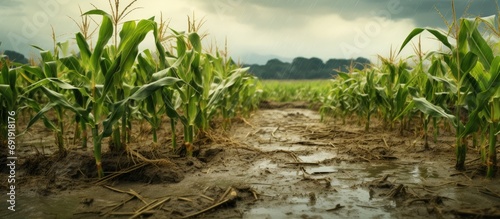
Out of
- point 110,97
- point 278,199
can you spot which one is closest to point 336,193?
point 278,199

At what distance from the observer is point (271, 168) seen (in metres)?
3.29

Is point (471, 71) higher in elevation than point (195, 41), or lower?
lower

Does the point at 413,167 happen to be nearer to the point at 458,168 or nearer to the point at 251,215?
the point at 458,168

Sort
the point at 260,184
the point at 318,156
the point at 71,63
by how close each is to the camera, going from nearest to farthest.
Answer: the point at 260,184 < the point at 71,63 < the point at 318,156

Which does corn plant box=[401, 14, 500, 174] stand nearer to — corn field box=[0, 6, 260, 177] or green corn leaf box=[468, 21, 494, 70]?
green corn leaf box=[468, 21, 494, 70]

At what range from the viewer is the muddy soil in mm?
2162

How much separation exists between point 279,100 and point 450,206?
1293 cm

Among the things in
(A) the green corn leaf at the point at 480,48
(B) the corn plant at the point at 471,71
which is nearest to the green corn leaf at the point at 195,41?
(B) the corn plant at the point at 471,71

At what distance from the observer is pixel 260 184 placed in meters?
2.75

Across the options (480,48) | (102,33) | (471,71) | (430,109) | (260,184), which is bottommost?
(260,184)

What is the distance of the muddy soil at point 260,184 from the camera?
2.16m

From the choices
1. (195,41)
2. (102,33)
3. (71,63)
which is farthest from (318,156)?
(71,63)

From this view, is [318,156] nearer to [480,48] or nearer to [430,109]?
[430,109]

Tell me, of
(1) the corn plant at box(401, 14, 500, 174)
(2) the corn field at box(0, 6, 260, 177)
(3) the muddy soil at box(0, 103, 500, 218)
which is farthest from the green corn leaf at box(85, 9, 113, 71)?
(1) the corn plant at box(401, 14, 500, 174)
